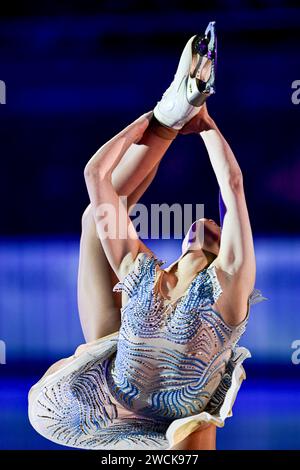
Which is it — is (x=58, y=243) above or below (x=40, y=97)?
below

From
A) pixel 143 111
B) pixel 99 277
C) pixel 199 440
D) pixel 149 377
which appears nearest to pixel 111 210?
pixel 99 277

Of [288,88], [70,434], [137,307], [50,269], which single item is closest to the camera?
[137,307]

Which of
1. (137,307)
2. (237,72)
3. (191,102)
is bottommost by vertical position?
(137,307)

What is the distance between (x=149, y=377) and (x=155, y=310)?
13cm

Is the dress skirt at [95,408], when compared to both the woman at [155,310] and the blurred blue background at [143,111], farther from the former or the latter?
the blurred blue background at [143,111]

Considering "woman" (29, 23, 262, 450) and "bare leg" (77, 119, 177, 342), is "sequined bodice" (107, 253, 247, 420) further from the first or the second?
"bare leg" (77, 119, 177, 342)

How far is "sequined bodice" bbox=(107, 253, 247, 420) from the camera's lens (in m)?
1.40

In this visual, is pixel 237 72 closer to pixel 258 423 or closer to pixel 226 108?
pixel 226 108

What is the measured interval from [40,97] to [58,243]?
0.46m

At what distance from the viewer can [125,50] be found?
2596 millimetres

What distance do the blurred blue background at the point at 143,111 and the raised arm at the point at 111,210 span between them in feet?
3.60

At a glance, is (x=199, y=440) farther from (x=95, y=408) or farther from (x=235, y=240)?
(x=235, y=240)

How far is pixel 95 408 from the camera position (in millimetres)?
1525

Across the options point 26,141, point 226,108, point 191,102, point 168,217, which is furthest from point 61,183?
point 191,102
